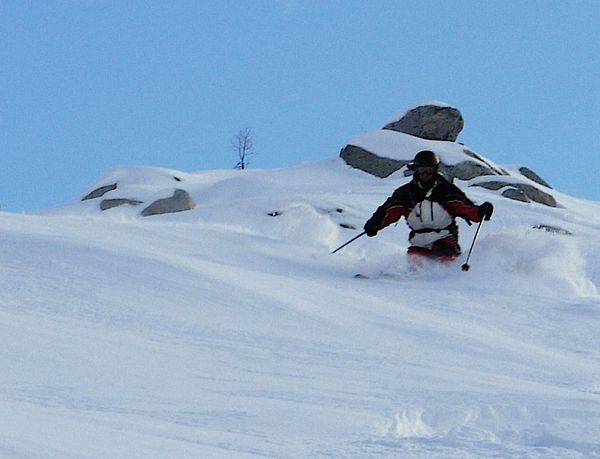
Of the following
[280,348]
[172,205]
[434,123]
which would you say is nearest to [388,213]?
[280,348]

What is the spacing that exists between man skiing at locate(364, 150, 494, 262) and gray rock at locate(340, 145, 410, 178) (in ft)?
59.4

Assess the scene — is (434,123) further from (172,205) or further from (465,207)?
(465,207)

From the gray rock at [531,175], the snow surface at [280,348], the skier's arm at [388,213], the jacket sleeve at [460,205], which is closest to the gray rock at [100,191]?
the gray rock at [531,175]

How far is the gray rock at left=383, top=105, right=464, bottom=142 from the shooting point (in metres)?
30.1

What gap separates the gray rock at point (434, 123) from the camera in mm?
30078

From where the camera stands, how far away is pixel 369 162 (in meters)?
27.4

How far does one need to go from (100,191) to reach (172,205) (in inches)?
303

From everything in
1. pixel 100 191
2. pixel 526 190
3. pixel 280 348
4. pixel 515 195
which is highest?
pixel 100 191

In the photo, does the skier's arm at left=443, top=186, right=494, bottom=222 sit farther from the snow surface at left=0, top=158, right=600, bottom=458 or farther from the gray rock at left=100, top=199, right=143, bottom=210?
the gray rock at left=100, top=199, right=143, bottom=210

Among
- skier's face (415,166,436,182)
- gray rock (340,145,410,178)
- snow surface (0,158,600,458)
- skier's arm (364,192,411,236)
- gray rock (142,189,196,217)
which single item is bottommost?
snow surface (0,158,600,458)

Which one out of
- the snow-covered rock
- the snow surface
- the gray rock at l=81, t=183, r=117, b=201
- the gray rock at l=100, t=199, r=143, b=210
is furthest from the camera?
the gray rock at l=81, t=183, r=117, b=201

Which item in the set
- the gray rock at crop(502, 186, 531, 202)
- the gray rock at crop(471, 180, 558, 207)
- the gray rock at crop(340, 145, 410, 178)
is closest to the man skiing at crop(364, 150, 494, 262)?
the gray rock at crop(502, 186, 531, 202)

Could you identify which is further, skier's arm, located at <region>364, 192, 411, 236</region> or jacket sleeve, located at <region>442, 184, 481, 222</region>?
skier's arm, located at <region>364, 192, 411, 236</region>

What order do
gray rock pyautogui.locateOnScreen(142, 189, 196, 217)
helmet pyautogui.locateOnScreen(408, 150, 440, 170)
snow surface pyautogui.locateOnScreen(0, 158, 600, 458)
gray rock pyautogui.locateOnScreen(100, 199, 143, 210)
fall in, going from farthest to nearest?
gray rock pyautogui.locateOnScreen(100, 199, 143, 210)
gray rock pyautogui.locateOnScreen(142, 189, 196, 217)
helmet pyautogui.locateOnScreen(408, 150, 440, 170)
snow surface pyautogui.locateOnScreen(0, 158, 600, 458)
